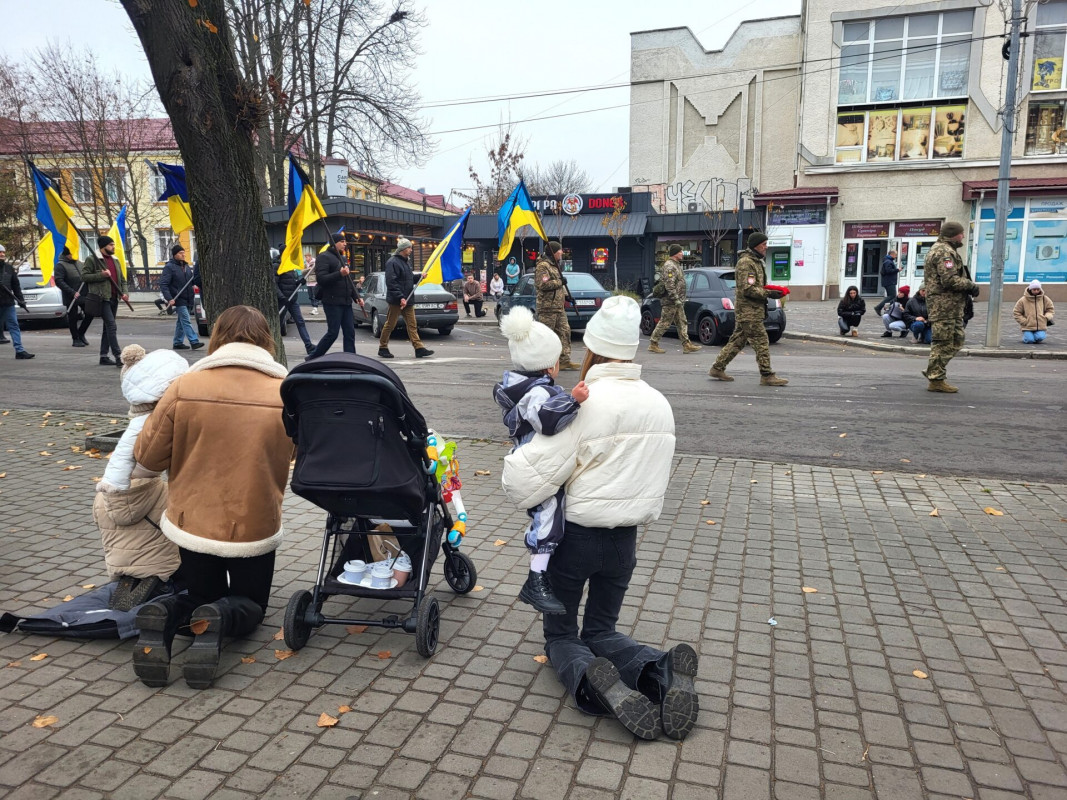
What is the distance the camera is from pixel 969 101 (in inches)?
1188

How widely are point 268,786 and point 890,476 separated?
5695mm

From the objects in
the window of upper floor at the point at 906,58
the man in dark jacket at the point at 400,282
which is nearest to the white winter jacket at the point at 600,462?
the man in dark jacket at the point at 400,282

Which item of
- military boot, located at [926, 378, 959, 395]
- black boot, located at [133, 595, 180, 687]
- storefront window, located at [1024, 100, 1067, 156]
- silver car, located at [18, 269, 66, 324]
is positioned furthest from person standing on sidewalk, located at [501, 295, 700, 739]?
storefront window, located at [1024, 100, 1067, 156]

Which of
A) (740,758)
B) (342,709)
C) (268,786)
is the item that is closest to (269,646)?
(342,709)

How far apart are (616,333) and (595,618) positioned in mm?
1244

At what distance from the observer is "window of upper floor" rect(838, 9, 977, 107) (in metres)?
30.2

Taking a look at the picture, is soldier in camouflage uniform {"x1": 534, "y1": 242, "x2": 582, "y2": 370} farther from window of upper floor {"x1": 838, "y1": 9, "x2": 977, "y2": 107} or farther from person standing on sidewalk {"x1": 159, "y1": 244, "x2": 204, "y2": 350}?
Answer: window of upper floor {"x1": 838, "y1": 9, "x2": 977, "y2": 107}

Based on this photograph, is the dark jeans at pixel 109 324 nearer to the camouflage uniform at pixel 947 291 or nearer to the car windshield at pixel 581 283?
the car windshield at pixel 581 283

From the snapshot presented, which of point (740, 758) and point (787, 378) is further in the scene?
point (787, 378)

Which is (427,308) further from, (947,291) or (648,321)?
(947,291)

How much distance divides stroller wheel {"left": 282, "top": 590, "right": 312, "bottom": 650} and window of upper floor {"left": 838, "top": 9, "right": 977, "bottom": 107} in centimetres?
3306

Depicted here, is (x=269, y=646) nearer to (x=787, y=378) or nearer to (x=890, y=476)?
(x=890, y=476)

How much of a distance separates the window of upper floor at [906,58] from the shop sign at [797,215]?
4207mm

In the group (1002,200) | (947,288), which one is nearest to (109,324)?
(947,288)
